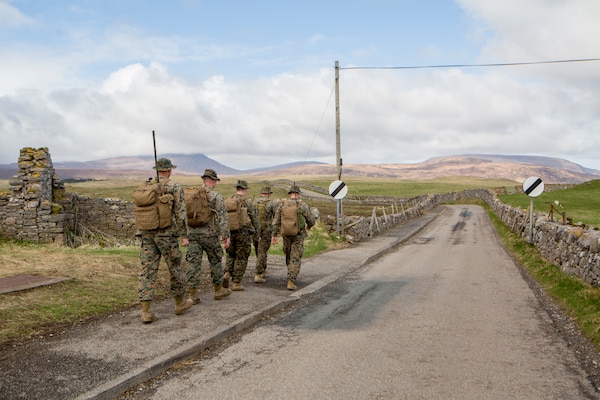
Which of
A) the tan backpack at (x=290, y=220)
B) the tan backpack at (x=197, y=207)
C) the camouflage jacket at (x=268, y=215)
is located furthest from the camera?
the camouflage jacket at (x=268, y=215)

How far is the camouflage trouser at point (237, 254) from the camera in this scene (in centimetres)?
1011

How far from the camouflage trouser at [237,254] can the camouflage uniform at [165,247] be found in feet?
7.93

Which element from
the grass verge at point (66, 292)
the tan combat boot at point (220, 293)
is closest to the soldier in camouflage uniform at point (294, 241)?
the tan combat boot at point (220, 293)

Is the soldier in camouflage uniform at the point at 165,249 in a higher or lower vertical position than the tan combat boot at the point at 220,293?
higher

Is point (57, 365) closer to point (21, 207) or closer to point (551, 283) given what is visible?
point (551, 283)

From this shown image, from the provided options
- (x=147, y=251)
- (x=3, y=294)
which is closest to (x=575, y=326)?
(x=147, y=251)

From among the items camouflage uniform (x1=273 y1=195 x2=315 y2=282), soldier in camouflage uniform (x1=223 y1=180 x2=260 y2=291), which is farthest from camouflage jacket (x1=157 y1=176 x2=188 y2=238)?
camouflage uniform (x1=273 y1=195 x2=315 y2=282)

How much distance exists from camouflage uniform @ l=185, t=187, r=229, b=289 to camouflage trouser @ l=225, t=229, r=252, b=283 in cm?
115

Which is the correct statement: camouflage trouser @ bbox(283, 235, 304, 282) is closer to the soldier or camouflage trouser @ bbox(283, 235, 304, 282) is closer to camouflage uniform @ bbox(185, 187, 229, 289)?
the soldier

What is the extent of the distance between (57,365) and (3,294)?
3253 mm

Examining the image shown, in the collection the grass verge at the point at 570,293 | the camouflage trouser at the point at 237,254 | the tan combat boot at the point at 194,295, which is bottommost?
the grass verge at the point at 570,293

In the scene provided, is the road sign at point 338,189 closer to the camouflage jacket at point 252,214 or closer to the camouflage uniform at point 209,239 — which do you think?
the camouflage jacket at point 252,214

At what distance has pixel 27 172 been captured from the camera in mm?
17922

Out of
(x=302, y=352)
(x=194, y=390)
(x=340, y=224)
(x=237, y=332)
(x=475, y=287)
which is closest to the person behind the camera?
(x=194, y=390)
